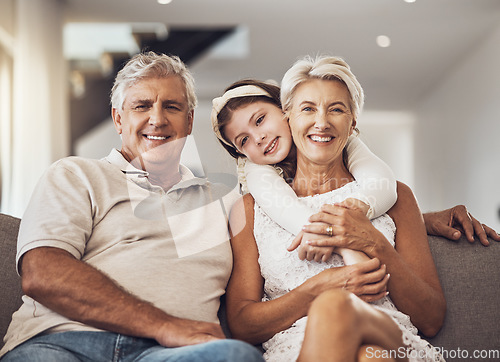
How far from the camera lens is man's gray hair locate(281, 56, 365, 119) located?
5.14 feet

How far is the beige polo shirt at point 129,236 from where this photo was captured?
4.22 feet

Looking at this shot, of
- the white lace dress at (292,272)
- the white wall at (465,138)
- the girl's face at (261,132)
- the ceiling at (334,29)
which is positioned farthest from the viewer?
the white wall at (465,138)

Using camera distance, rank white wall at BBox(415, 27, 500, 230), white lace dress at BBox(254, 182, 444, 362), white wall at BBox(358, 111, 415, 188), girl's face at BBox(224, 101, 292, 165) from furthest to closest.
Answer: white wall at BBox(358, 111, 415, 188)
white wall at BBox(415, 27, 500, 230)
girl's face at BBox(224, 101, 292, 165)
white lace dress at BBox(254, 182, 444, 362)

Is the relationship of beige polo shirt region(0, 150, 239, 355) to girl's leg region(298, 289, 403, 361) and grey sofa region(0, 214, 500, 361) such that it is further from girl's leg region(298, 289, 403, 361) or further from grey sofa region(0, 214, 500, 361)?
girl's leg region(298, 289, 403, 361)

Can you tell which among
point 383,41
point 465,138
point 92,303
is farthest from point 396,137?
point 92,303

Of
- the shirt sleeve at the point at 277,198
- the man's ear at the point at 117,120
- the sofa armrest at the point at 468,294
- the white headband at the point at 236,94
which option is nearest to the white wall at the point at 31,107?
the man's ear at the point at 117,120

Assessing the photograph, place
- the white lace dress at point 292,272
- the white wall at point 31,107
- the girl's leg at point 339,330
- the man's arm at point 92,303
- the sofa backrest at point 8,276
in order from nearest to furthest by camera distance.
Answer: the girl's leg at point 339,330, the man's arm at point 92,303, the white lace dress at point 292,272, the sofa backrest at point 8,276, the white wall at point 31,107

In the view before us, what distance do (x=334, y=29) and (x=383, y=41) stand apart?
1.72 ft

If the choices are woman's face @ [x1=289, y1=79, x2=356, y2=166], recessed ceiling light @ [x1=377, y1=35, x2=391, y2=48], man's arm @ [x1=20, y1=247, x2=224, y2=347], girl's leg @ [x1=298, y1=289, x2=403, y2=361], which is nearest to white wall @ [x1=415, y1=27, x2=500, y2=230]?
recessed ceiling light @ [x1=377, y1=35, x2=391, y2=48]

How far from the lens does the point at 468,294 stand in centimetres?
152

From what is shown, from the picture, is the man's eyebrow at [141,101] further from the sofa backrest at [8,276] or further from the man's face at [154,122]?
the sofa backrest at [8,276]

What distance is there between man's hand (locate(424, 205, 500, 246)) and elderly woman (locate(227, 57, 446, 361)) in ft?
0.41

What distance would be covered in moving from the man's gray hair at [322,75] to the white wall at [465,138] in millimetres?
3617

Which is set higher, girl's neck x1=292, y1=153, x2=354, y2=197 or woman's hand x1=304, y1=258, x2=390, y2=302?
girl's neck x1=292, y1=153, x2=354, y2=197
